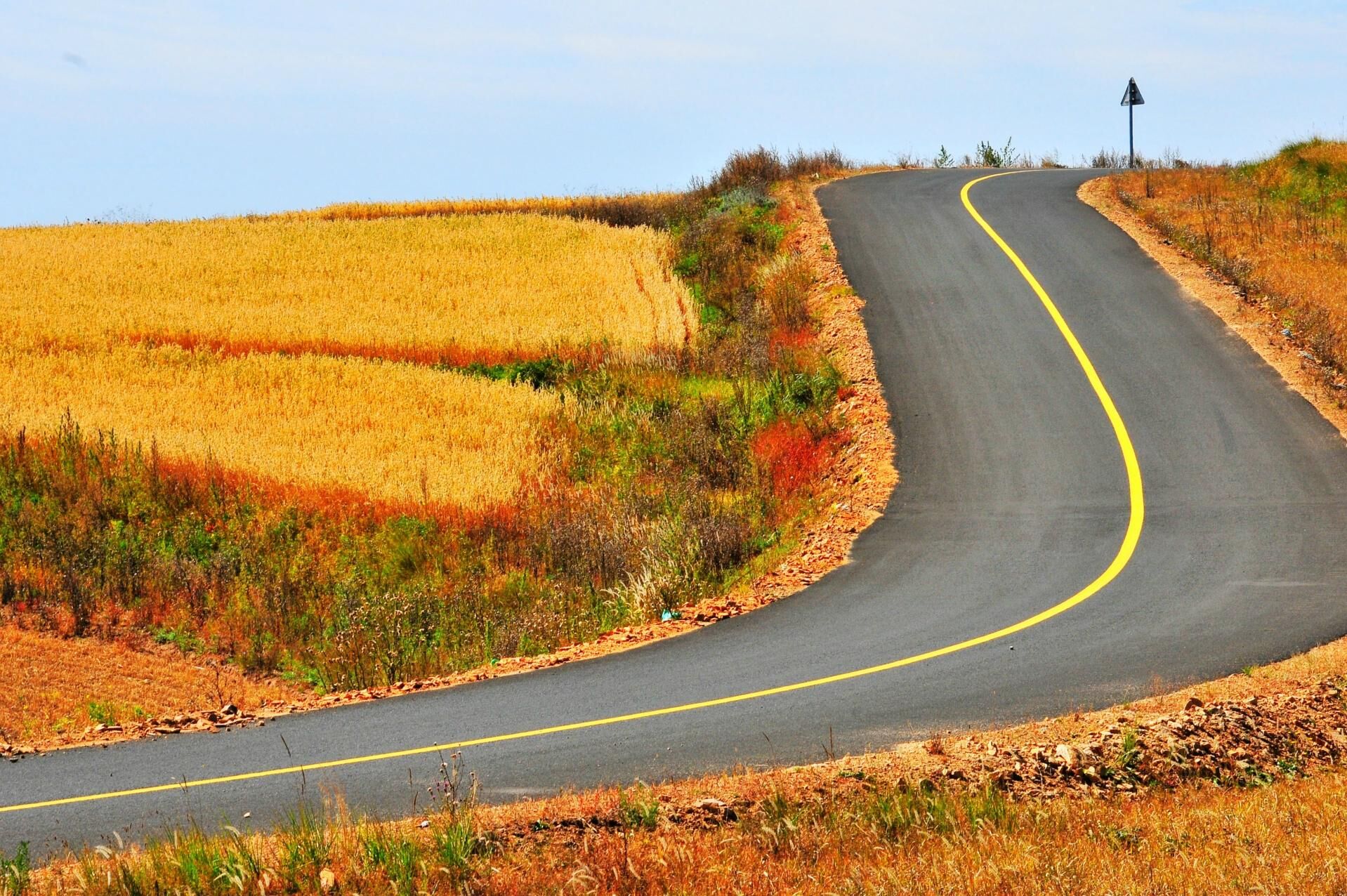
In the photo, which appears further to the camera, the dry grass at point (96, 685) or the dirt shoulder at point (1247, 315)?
the dirt shoulder at point (1247, 315)

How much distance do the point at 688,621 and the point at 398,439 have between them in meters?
9.48

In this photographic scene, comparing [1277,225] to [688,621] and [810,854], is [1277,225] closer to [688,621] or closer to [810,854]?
[688,621]

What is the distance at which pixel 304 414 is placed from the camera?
77.3ft

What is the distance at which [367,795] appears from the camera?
884 cm

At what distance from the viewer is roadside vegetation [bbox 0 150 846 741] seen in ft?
53.8

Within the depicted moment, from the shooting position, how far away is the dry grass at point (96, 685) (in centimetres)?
1312

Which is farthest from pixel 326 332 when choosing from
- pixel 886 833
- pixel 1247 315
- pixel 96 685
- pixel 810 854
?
pixel 810 854

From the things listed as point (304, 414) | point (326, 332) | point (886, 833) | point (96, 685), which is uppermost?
point (326, 332)

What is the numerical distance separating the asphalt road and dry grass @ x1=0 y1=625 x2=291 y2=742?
10.1 ft

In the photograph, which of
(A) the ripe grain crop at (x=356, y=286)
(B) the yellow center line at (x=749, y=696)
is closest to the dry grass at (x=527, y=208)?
(A) the ripe grain crop at (x=356, y=286)

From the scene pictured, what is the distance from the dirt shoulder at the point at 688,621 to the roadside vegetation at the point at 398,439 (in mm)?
426

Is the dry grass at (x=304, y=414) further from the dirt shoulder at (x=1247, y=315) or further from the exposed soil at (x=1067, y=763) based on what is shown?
the dirt shoulder at (x=1247, y=315)

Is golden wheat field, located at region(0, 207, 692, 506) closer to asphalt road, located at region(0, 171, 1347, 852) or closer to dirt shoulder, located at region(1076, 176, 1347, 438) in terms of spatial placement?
asphalt road, located at region(0, 171, 1347, 852)

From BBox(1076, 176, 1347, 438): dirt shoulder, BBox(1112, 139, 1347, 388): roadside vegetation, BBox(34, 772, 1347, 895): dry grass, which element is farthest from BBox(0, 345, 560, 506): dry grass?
BBox(1112, 139, 1347, 388): roadside vegetation
